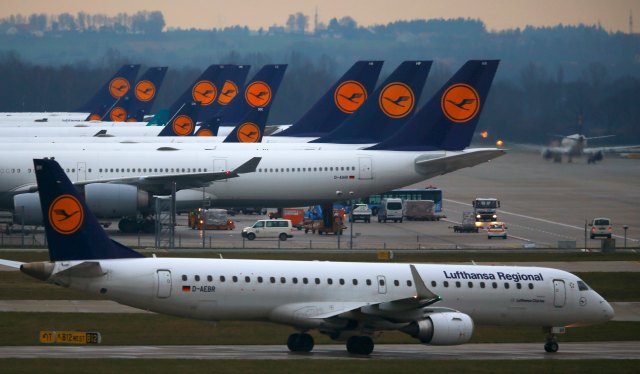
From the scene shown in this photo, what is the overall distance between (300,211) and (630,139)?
45.1m

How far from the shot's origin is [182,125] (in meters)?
112

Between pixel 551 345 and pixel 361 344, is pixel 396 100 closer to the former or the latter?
pixel 551 345

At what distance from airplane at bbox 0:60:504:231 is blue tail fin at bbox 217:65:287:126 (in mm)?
39012

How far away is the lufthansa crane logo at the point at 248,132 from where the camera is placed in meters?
107

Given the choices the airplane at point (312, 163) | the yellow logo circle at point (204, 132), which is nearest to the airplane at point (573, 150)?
the yellow logo circle at point (204, 132)

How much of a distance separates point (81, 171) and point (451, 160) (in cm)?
2362

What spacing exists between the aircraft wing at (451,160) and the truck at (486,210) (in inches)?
539

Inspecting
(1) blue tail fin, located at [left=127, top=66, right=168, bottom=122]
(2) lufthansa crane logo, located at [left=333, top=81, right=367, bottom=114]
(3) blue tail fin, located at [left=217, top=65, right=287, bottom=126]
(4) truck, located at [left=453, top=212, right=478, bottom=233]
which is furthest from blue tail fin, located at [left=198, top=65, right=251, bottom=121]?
(4) truck, located at [left=453, top=212, right=478, bottom=233]

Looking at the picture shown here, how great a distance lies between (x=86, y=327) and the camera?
2026 inches

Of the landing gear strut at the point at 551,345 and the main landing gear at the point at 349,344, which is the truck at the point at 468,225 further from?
the main landing gear at the point at 349,344

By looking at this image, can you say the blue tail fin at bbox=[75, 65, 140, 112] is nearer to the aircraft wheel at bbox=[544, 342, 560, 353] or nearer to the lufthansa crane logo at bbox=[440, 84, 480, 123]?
the lufthansa crane logo at bbox=[440, 84, 480, 123]

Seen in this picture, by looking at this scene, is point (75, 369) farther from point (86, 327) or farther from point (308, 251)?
point (308, 251)

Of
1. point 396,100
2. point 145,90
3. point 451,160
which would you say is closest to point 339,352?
point 451,160

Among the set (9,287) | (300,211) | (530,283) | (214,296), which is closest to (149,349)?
(214,296)
